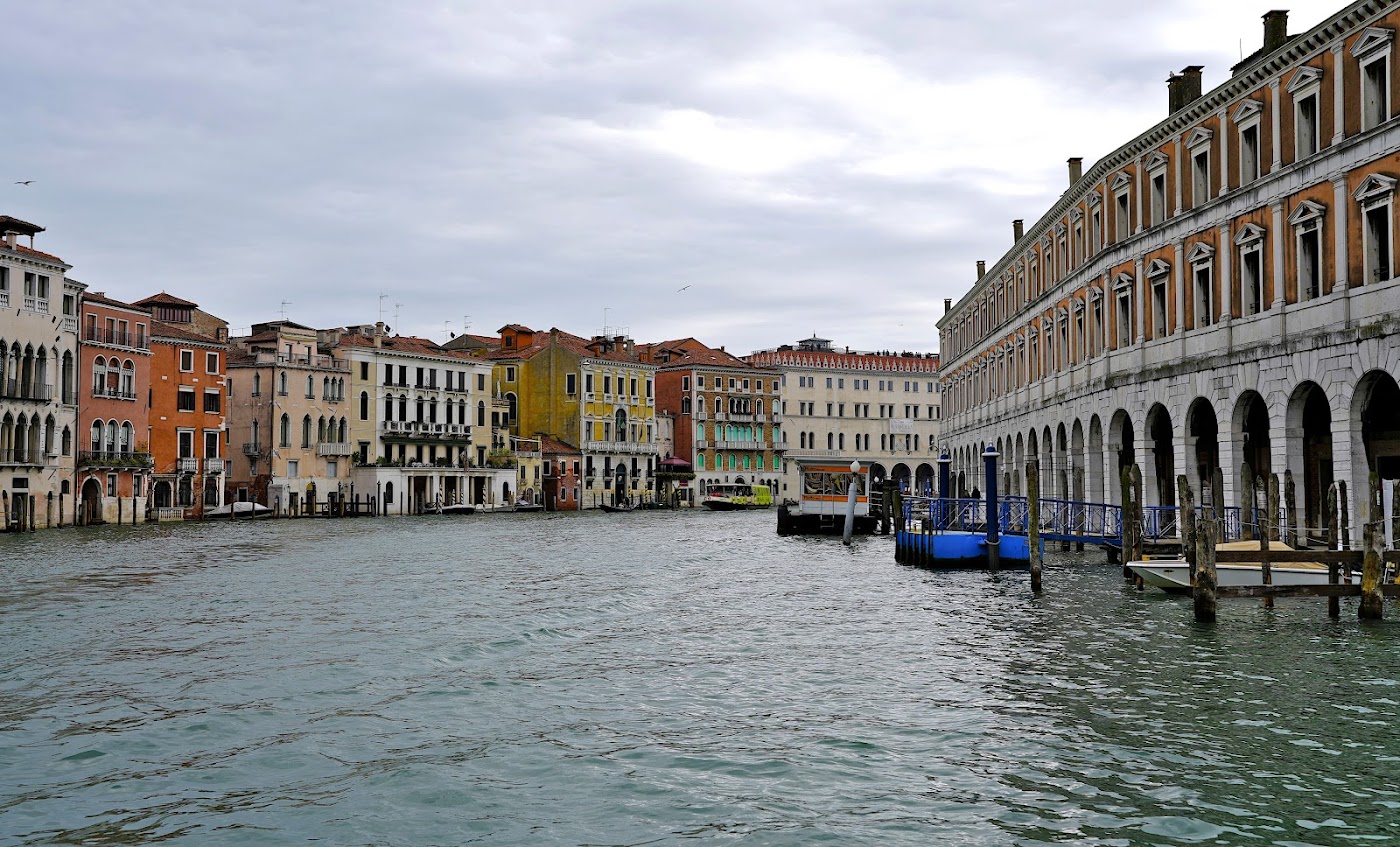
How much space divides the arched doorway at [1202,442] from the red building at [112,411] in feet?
131

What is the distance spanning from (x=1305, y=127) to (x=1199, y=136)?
392cm

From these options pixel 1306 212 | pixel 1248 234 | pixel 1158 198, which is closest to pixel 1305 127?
pixel 1306 212

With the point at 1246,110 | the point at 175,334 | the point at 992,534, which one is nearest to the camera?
the point at 1246,110

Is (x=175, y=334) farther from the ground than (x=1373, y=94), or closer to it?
farther from the ground

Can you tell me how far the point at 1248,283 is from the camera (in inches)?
955

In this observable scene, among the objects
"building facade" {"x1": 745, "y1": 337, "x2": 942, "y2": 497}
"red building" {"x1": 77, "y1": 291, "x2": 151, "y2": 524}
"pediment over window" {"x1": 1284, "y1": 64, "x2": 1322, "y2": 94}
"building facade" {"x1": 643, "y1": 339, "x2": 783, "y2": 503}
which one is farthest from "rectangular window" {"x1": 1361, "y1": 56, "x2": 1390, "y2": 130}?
"building facade" {"x1": 745, "y1": 337, "x2": 942, "y2": 497}

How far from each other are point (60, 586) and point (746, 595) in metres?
12.4

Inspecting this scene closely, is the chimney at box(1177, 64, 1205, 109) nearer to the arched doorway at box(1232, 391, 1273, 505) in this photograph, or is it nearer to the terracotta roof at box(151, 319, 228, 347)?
the arched doorway at box(1232, 391, 1273, 505)

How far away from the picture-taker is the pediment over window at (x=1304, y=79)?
71.5ft

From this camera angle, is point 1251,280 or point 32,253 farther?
point 32,253

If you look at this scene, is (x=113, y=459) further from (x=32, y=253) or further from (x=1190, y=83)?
(x=1190, y=83)

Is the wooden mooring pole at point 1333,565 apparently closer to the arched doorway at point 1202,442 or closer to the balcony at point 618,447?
the arched doorway at point 1202,442

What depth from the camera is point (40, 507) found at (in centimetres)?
4612

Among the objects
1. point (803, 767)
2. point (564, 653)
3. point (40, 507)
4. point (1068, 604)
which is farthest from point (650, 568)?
point (40, 507)
